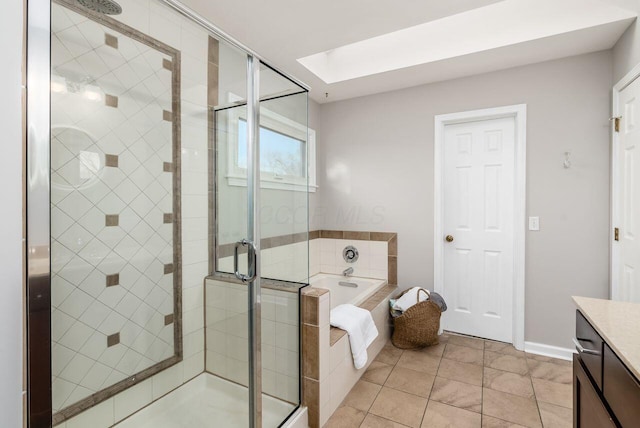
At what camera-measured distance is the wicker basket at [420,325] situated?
8.59ft

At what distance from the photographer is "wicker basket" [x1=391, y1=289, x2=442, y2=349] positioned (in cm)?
262

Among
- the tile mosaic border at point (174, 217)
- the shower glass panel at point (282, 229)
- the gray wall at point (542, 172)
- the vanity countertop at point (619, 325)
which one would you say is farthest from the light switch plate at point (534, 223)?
the tile mosaic border at point (174, 217)

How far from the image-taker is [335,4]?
1.83 m

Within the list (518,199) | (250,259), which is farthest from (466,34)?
(250,259)

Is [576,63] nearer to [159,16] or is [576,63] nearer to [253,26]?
[253,26]

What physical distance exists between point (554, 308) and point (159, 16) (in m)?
3.22

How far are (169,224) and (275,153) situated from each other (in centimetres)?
65

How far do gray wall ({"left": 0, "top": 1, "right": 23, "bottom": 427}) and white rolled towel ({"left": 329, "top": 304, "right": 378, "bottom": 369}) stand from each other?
1.56 m

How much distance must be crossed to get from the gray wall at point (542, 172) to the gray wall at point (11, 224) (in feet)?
9.35

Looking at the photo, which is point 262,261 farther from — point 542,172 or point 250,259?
point 542,172

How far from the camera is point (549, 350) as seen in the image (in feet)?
8.43

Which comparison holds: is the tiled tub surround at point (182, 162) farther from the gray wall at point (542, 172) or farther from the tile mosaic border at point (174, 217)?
the gray wall at point (542, 172)

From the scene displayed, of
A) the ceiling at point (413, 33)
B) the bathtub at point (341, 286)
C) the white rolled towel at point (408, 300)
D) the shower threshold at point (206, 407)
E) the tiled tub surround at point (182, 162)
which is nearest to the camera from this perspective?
the tiled tub surround at point (182, 162)

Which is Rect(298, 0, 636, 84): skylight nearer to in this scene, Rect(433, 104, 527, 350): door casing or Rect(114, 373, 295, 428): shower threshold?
Rect(433, 104, 527, 350): door casing
